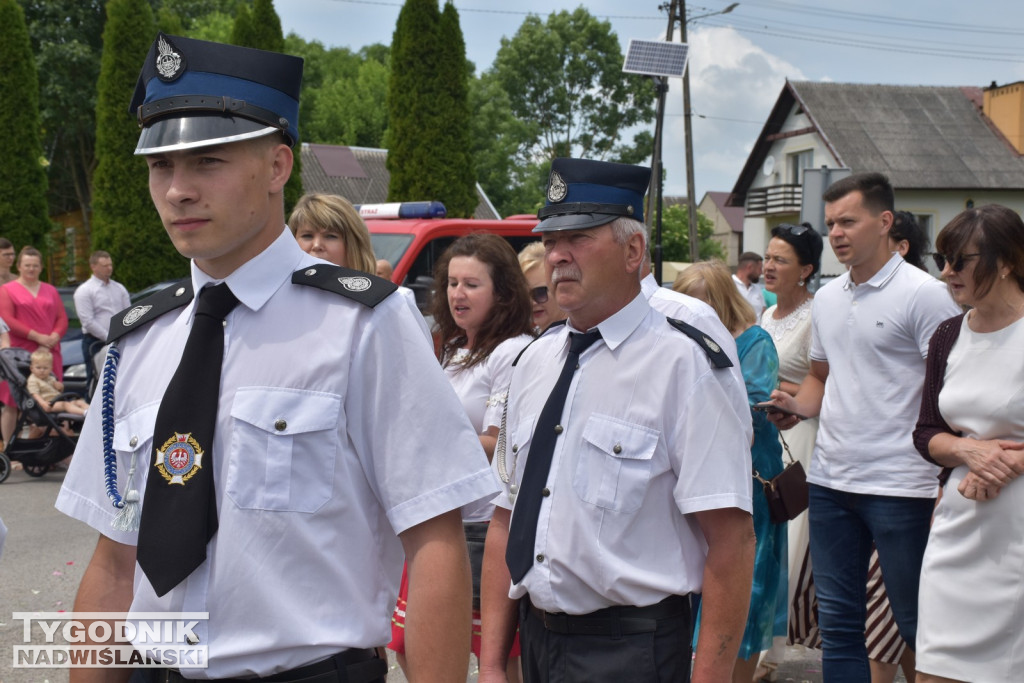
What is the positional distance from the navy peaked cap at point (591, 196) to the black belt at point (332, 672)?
4.42 ft

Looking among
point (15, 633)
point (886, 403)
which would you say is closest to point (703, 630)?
point (886, 403)

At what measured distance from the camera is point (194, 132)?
1852mm

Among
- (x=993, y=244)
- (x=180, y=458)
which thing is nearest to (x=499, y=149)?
(x=993, y=244)

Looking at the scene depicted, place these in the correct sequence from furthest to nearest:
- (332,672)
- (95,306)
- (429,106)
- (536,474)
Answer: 1. (429,106)
2. (95,306)
3. (536,474)
4. (332,672)

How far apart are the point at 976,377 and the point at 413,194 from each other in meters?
24.4

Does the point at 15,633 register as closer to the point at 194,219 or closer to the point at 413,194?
the point at 194,219

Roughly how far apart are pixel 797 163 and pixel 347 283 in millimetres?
41800

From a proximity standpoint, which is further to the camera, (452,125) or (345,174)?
(345,174)

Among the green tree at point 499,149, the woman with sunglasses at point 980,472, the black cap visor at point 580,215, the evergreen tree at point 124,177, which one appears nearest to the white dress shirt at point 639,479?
the black cap visor at point 580,215

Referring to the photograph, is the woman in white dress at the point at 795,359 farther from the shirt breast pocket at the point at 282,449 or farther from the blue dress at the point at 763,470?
the shirt breast pocket at the point at 282,449

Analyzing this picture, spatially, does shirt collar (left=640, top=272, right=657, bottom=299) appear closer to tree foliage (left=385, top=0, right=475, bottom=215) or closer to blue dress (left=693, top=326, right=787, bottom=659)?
blue dress (left=693, top=326, right=787, bottom=659)

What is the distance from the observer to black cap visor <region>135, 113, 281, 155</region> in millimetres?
1840

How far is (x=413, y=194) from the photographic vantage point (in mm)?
27422

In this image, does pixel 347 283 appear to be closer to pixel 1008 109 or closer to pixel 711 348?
pixel 711 348
